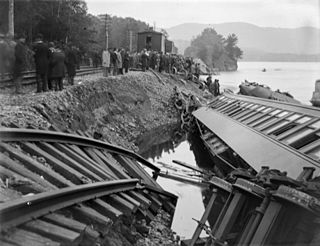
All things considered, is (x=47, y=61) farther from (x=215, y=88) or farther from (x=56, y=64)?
(x=215, y=88)

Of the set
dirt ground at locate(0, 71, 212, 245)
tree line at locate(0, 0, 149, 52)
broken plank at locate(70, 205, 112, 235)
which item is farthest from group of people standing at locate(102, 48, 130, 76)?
broken plank at locate(70, 205, 112, 235)

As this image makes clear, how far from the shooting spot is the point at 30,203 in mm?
3475

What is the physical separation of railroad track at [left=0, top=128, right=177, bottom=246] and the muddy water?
1302 millimetres

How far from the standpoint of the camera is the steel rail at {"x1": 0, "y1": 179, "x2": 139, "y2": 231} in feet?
10.5

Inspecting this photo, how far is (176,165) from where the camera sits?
13.8 m

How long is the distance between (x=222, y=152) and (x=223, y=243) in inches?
199

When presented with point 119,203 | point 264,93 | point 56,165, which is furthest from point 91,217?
point 264,93

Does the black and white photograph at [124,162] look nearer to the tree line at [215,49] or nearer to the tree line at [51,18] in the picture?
the tree line at [51,18]

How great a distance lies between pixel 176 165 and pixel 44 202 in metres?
10.3

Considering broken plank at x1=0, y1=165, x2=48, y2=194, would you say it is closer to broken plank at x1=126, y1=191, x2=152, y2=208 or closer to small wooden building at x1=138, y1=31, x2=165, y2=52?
broken plank at x1=126, y1=191, x2=152, y2=208

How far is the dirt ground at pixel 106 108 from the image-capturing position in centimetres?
779

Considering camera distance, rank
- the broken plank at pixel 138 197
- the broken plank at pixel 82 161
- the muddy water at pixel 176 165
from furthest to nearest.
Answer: the muddy water at pixel 176 165 → the broken plank at pixel 138 197 → the broken plank at pixel 82 161

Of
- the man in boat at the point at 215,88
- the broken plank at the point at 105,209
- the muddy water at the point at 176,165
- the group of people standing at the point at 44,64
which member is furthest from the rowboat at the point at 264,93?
the broken plank at the point at 105,209

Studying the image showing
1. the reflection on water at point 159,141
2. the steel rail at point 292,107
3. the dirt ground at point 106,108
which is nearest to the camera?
the dirt ground at point 106,108
